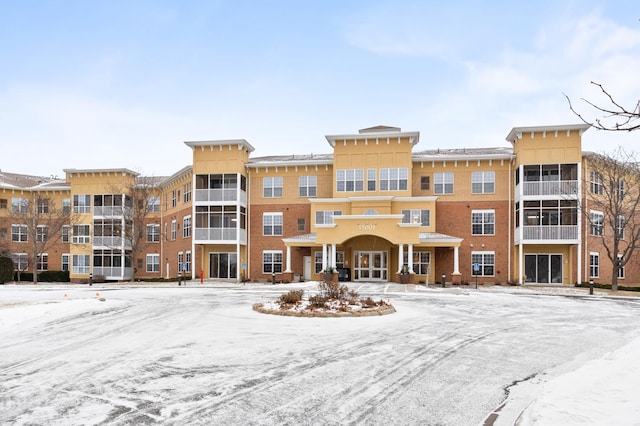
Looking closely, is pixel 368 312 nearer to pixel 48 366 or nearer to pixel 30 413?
pixel 48 366

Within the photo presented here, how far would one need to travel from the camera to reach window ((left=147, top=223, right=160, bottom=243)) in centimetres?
4873

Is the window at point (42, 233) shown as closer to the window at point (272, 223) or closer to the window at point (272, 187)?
the window at point (272, 223)

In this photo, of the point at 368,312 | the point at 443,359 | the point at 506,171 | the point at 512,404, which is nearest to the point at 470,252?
the point at 506,171

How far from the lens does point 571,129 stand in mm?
34719

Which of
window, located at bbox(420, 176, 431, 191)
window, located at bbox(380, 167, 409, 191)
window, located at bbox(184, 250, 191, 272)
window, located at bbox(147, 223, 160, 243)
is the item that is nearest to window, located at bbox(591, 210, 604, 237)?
window, located at bbox(420, 176, 431, 191)

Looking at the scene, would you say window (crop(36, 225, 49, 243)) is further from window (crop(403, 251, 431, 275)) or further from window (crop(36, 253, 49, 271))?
window (crop(403, 251, 431, 275))

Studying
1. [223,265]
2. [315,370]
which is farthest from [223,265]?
[315,370]

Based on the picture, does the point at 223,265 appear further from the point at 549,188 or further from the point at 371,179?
the point at 549,188

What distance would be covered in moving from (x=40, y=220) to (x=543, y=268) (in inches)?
1827

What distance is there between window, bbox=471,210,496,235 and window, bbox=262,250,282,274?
49.5 ft

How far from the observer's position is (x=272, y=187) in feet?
135

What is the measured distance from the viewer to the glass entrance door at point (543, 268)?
36125 millimetres

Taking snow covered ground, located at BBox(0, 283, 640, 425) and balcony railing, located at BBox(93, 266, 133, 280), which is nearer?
snow covered ground, located at BBox(0, 283, 640, 425)

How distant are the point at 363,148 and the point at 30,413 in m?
33.6
